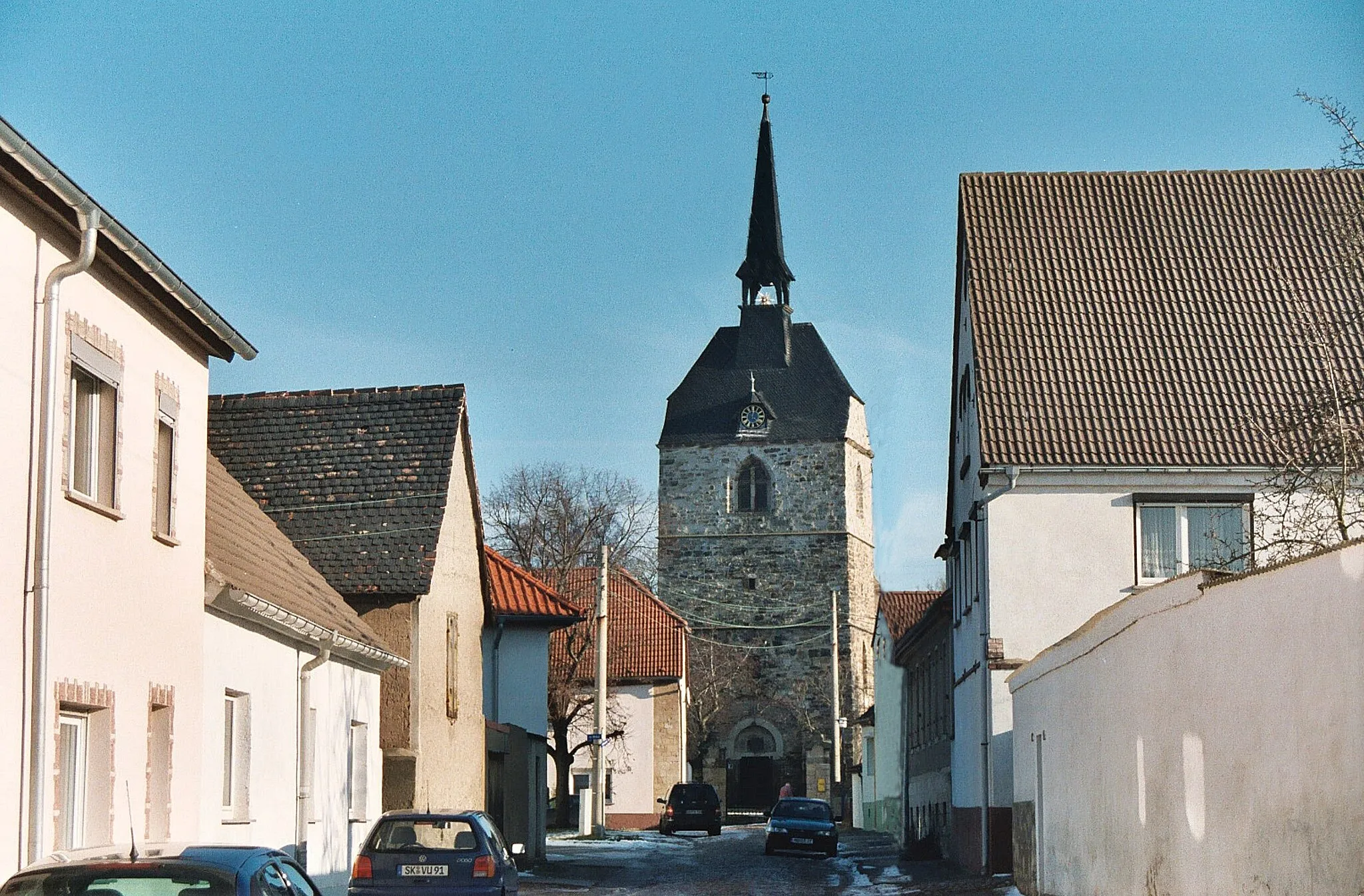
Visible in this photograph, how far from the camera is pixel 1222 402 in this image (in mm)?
26359

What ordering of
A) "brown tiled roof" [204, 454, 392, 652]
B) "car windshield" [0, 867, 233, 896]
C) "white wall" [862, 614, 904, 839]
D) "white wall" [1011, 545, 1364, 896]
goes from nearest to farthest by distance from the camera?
"car windshield" [0, 867, 233, 896], "white wall" [1011, 545, 1364, 896], "brown tiled roof" [204, 454, 392, 652], "white wall" [862, 614, 904, 839]

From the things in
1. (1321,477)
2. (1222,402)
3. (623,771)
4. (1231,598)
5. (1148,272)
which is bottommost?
(623,771)

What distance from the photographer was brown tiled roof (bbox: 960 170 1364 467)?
25.8 meters

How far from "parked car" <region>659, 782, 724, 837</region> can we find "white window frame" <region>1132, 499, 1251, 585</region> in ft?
98.5

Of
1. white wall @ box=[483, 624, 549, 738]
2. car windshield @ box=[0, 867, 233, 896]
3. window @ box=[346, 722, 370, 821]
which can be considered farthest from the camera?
white wall @ box=[483, 624, 549, 738]

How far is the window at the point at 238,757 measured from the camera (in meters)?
17.1

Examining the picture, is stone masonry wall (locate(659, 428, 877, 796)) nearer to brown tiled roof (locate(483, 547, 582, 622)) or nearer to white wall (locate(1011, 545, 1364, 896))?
brown tiled roof (locate(483, 547, 582, 622))

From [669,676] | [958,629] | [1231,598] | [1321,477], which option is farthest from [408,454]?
[669,676]

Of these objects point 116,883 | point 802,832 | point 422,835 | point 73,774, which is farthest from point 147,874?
point 802,832

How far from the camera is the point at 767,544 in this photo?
7938 centimetres

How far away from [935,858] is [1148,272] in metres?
11.7

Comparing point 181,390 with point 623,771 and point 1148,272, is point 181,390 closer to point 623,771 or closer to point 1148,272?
point 1148,272

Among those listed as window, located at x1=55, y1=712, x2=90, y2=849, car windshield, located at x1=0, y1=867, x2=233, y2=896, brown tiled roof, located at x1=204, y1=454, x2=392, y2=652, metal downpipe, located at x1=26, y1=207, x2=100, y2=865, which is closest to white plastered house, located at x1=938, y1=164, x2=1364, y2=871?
brown tiled roof, located at x1=204, y1=454, x2=392, y2=652

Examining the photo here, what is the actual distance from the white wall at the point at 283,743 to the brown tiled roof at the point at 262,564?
407 mm
